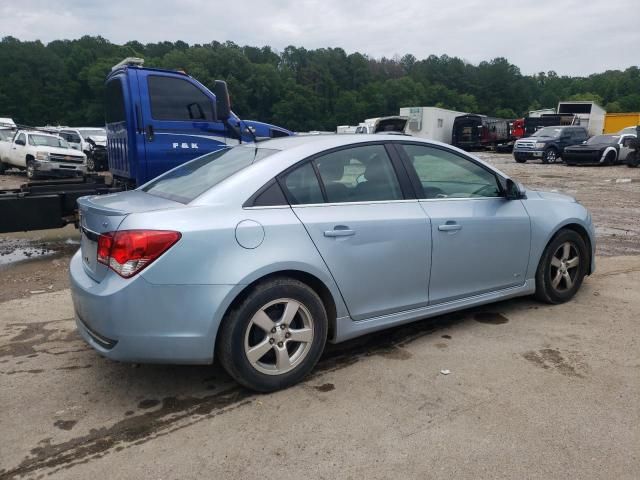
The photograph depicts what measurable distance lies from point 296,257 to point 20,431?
5.69 ft

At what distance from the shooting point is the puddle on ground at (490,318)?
435 cm

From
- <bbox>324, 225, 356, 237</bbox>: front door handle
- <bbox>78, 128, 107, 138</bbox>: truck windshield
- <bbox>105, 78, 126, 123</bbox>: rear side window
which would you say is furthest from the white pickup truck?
<bbox>324, 225, 356, 237</bbox>: front door handle

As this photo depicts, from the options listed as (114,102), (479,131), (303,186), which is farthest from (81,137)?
(479,131)

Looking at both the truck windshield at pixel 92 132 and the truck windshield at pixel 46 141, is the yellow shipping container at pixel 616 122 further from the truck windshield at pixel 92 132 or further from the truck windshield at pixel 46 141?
the truck windshield at pixel 46 141

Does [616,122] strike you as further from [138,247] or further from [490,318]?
[138,247]

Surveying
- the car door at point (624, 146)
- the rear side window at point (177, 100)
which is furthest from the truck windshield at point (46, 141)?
the car door at point (624, 146)

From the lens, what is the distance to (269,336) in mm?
3121

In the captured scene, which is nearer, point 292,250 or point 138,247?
point 138,247

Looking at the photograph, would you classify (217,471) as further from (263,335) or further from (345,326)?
(345,326)

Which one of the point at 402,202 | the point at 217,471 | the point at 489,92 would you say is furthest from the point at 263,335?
the point at 489,92

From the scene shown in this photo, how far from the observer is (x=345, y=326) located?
3447mm

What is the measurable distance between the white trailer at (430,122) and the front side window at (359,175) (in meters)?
39.0

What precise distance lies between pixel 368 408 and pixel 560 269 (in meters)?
2.59

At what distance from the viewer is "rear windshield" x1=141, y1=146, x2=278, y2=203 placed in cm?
333
